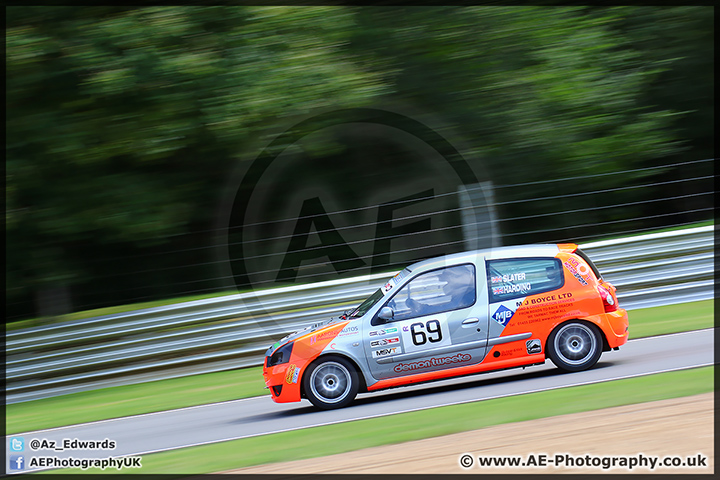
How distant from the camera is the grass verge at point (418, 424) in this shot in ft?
19.4

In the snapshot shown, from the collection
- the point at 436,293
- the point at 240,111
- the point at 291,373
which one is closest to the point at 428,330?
the point at 436,293

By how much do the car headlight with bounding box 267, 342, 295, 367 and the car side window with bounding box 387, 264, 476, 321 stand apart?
1.17 m

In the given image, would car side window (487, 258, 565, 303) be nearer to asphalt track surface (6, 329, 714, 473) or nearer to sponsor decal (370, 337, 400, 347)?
asphalt track surface (6, 329, 714, 473)

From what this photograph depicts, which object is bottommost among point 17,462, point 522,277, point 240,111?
point 17,462

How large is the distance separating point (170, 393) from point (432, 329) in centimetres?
425

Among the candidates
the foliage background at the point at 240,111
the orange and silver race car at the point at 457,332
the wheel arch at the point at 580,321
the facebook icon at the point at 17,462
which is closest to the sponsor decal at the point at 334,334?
the orange and silver race car at the point at 457,332

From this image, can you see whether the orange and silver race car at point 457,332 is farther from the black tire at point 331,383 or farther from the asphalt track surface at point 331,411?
the asphalt track surface at point 331,411

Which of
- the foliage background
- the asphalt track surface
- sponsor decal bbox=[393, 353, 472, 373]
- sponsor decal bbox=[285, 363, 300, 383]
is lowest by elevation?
the asphalt track surface

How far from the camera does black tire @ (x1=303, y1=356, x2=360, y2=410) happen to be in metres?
7.32

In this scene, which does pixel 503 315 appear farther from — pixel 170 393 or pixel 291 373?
pixel 170 393

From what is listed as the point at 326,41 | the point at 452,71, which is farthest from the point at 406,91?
the point at 326,41

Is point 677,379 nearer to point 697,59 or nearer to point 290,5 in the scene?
point 290,5

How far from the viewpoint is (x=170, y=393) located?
9531 mm

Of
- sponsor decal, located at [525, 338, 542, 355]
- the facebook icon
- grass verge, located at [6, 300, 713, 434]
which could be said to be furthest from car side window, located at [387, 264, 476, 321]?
the facebook icon
